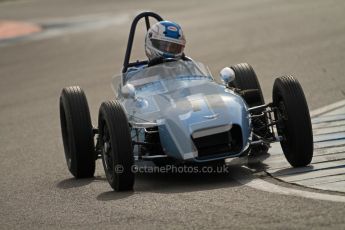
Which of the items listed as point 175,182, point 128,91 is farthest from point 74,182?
point 175,182

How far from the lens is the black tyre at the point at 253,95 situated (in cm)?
965

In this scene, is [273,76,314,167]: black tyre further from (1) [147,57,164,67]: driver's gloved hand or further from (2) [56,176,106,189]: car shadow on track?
(2) [56,176,106,189]: car shadow on track

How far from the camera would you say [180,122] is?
27.9 ft

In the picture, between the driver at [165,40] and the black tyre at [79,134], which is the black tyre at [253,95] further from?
the black tyre at [79,134]

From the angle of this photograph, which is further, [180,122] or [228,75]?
[228,75]

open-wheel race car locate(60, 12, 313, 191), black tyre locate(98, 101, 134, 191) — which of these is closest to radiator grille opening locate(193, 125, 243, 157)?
open-wheel race car locate(60, 12, 313, 191)

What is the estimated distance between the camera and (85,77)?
Answer: 18.1 metres

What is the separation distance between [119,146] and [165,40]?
6.84 ft

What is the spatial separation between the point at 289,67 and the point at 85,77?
13.1 ft

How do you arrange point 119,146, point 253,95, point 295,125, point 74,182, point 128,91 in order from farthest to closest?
point 253,95
point 74,182
point 128,91
point 295,125
point 119,146

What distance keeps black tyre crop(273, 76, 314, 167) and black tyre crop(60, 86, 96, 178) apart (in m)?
1.90

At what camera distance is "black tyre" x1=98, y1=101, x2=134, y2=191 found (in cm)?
832

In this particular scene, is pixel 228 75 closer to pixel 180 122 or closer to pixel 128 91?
pixel 128 91

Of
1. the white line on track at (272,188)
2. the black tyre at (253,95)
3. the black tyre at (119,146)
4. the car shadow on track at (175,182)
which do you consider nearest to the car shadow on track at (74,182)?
the car shadow on track at (175,182)
